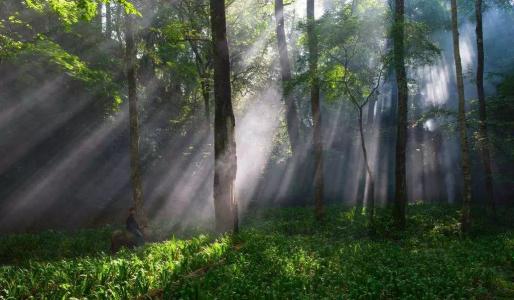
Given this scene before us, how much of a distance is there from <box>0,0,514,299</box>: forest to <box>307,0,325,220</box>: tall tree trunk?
0.10 metres

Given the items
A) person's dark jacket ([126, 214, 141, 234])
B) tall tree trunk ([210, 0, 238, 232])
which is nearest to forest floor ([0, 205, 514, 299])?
tall tree trunk ([210, 0, 238, 232])

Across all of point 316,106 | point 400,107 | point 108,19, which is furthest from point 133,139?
point 400,107

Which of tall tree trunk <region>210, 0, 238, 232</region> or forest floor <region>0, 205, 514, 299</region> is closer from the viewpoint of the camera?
forest floor <region>0, 205, 514, 299</region>

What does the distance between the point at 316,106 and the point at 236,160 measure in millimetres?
8395

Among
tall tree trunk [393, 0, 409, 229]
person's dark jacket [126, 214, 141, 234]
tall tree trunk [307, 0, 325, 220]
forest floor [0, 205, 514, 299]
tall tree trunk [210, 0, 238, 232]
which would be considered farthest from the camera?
tall tree trunk [307, 0, 325, 220]

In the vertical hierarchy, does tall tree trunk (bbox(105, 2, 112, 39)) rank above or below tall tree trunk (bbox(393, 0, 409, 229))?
above

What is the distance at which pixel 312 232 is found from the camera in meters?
19.1

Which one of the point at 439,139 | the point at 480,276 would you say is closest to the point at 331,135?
the point at 439,139

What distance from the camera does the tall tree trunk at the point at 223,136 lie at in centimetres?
1372

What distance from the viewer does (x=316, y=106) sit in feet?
70.4

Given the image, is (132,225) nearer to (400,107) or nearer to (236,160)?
(236,160)

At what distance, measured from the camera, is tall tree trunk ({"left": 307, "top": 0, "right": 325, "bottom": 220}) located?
20.2 meters

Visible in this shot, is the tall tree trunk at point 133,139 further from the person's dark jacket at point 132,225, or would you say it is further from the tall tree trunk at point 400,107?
the tall tree trunk at point 400,107

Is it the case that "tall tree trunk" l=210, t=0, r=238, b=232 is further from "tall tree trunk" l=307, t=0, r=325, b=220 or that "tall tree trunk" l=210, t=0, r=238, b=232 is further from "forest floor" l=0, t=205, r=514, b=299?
"tall tree trunk" l=307, t=0, r=325, b=220
